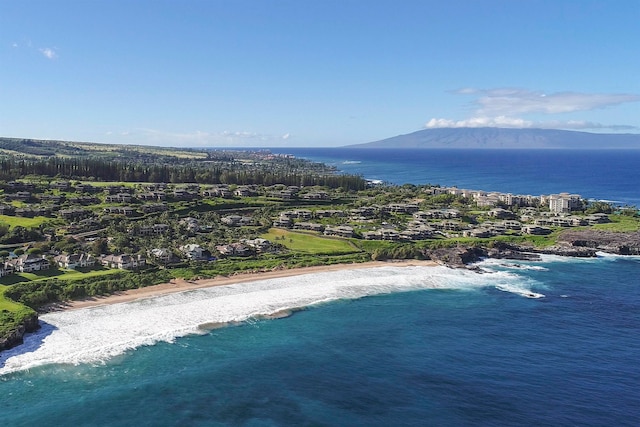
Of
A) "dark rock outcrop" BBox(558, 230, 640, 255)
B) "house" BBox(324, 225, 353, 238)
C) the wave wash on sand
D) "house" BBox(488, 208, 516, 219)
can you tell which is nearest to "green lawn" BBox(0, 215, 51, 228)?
the wave wash on sand

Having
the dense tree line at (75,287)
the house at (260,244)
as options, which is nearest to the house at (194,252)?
the dense tree line at (75,287)

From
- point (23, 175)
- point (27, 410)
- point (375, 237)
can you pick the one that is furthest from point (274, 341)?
point (23, 175)

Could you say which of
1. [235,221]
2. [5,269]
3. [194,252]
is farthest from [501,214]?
[5,269]

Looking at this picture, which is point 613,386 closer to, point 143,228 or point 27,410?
point 27,410

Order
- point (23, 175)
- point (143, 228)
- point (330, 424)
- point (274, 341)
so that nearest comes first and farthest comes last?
point (330, 424), point (274, 341), point (143, 228), point (23, 175)

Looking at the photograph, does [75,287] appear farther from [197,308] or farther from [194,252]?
[194,252]

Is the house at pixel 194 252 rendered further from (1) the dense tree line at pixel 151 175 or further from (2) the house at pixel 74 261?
(1) the dense tree line at pixel 151 175
